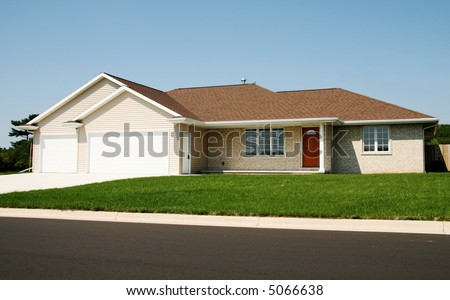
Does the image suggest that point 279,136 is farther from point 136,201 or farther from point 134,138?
point 136,201

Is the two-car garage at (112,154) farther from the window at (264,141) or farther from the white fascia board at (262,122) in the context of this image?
the window at (264,141)

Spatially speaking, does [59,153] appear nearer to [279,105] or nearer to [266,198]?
[279,105]

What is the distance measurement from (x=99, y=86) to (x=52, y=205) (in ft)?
48.2

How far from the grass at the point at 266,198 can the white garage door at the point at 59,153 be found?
8.06 metres

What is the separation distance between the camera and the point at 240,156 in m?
23.6

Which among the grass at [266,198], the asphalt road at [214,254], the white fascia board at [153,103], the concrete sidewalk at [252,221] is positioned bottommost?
the asphalt road at [214,254]

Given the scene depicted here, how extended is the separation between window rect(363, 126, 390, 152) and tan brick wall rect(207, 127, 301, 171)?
3517 mm

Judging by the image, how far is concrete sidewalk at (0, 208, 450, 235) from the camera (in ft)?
28.2

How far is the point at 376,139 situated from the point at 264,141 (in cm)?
582

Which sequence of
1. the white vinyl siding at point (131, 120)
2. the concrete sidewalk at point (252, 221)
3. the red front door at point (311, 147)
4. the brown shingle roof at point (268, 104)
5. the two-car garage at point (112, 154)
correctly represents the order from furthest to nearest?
the red front door at point (311, 147)
the brown shingle roof at point (268, 104)
the two-car garage at point (112, 154)
the white vinyl siding at point (131, 120)
the concrete sidewalk at point (252, 221)

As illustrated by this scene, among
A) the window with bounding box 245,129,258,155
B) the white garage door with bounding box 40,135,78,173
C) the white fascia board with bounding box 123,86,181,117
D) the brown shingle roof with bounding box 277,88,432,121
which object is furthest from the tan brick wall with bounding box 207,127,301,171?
the white garage door with bounding box 40,135,78,173

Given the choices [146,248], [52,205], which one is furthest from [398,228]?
[52,205]

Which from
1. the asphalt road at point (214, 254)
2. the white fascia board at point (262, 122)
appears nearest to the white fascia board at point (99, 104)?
the white fascia board at point (262, 122)

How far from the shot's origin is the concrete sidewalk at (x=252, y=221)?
8597 mm
